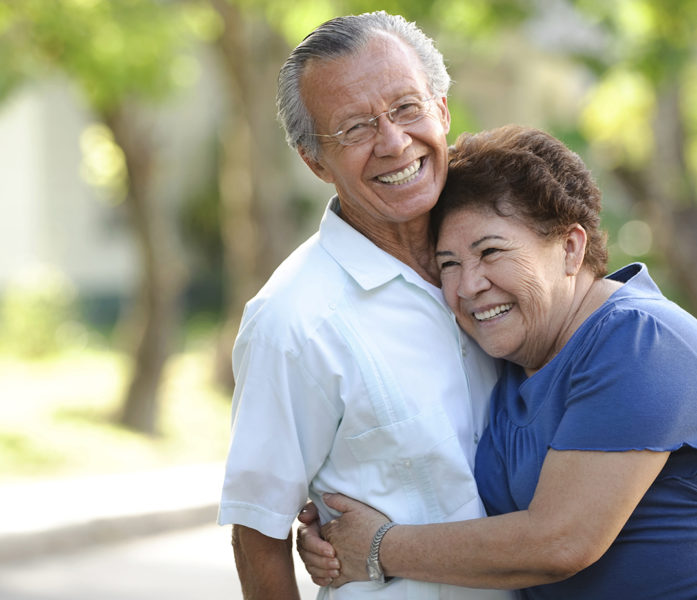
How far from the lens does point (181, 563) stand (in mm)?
6805

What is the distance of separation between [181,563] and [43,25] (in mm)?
3860

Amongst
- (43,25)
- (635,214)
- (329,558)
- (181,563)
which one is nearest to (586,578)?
(329,558)

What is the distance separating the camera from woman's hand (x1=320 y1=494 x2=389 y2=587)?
231cm

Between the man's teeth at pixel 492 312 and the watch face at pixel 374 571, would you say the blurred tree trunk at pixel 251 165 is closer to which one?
the man's teeth at pixel 492 312

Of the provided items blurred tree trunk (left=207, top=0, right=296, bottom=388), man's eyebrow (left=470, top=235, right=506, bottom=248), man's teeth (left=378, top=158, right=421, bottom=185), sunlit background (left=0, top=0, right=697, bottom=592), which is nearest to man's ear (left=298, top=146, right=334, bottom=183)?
man's teeth (left=378, top=158, right=421, bottom=185)

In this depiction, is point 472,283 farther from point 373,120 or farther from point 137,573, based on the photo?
point 137,573

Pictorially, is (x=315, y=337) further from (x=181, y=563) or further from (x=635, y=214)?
(x=635, y=214)

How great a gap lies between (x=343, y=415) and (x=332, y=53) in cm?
78

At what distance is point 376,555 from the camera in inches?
90.4

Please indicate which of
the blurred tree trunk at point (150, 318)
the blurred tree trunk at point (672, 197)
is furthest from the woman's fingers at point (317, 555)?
the blurred tree trunk at point (672, 197)

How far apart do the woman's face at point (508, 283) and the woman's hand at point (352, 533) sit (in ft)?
1.47

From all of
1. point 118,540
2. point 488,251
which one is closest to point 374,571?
point 488,251

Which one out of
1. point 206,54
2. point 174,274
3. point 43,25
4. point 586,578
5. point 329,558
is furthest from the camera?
point 206,54

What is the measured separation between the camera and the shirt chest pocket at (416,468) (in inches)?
91.2
